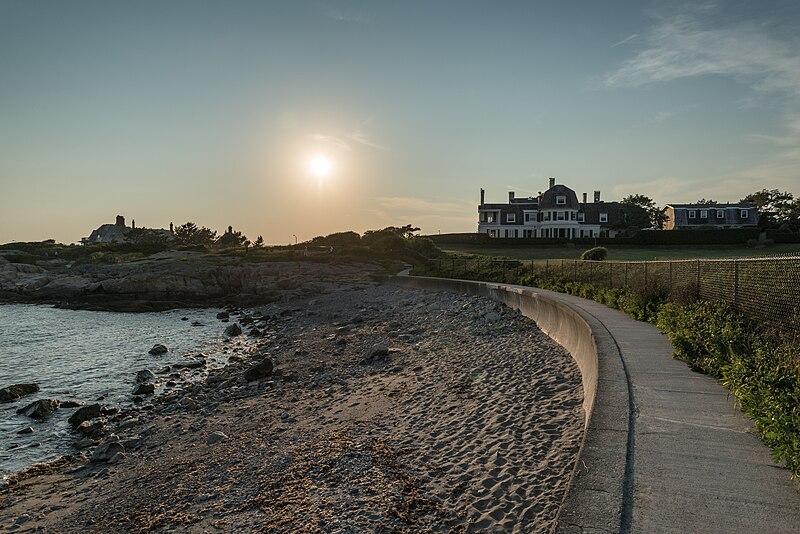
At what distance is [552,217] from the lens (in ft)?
248

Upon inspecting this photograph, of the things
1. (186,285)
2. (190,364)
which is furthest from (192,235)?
(190,364)

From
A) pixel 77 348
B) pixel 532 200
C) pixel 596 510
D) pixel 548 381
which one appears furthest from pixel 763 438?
pixel 532 200

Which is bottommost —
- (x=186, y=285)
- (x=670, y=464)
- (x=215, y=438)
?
(x=215, y=438)

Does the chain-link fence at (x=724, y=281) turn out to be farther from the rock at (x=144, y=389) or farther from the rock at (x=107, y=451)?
the rock at (x=144, y=389)

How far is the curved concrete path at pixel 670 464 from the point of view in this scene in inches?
161

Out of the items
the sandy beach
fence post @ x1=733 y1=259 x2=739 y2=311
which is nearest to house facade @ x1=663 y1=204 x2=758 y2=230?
the sandy beach

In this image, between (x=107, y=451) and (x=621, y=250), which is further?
(x=621, y=250)

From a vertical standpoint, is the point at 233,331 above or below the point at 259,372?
below

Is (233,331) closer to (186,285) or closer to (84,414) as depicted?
(84,414)

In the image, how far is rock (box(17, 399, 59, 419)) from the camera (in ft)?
42.6

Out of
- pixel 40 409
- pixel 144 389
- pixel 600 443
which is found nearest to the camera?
pixel 600 443

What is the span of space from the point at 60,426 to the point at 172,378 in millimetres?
4597

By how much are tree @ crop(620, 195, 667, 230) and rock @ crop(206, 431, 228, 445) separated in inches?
3059

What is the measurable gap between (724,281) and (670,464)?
7475 millimetres
